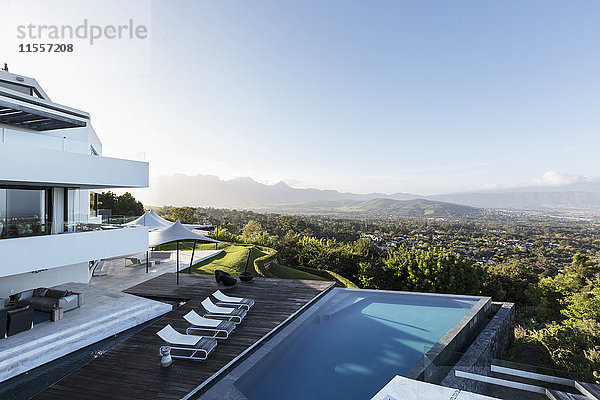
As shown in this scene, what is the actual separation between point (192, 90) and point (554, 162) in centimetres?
3446

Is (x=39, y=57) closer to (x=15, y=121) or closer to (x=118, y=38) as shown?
(x=118, y=38)

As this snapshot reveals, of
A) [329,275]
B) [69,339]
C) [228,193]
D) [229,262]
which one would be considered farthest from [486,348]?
[228,193]

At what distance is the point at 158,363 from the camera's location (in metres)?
5.79

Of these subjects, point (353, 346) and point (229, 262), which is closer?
point (353, 346)

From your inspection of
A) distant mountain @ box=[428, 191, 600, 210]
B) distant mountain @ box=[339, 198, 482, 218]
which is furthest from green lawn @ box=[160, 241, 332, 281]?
distant mountain @ box=[428, 191, 600, 210]

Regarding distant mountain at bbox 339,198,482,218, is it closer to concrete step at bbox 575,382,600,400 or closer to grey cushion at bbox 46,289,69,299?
concrete step at bbox 575,382,600,400

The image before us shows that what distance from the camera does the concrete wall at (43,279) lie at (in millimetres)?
9672

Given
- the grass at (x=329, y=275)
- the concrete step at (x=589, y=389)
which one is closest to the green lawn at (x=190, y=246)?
the grass at (x=329, y=275)

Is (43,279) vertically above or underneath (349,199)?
underneath

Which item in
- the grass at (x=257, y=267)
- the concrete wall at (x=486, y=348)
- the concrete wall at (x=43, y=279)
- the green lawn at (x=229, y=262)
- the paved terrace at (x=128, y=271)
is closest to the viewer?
the concrete wall at (x=486, y=348)

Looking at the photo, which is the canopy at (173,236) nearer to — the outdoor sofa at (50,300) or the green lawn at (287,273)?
the outdoor sofa at (50,300)

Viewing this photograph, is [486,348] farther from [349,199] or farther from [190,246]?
[349,199]

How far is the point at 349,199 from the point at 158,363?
3440 inches

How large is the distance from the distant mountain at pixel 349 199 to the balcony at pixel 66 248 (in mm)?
24679
